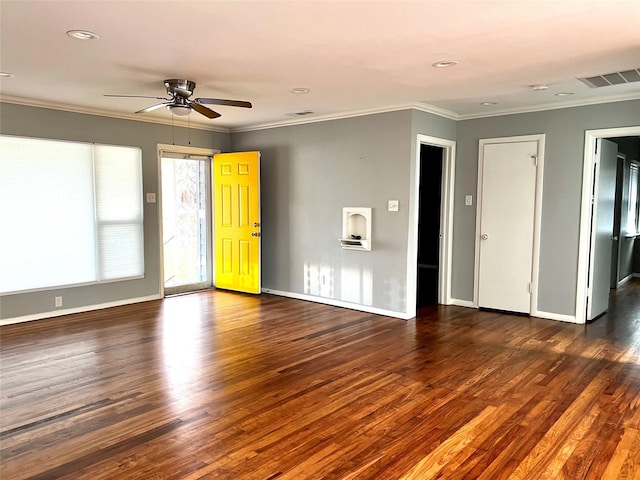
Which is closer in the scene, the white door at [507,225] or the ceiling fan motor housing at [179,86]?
the ceiling fan motor housing at [179,86]

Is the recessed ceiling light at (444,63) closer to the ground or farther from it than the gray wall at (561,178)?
farther from it

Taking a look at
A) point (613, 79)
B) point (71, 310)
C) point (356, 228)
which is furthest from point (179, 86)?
point (613, 79)

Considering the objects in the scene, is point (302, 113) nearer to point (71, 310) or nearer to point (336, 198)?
point (336, 198)

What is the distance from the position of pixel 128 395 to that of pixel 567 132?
199 inches

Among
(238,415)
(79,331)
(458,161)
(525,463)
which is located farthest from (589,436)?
(79,331)

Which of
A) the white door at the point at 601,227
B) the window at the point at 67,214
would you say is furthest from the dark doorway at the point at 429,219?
the window at the point at 67,214

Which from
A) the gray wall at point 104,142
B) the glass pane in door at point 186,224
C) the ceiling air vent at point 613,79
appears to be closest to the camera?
the ceiling air vent at point 613,79

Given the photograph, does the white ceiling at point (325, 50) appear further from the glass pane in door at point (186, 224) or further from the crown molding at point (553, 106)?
the glass pane in door at point (186, 224)

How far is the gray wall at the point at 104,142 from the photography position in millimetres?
5148

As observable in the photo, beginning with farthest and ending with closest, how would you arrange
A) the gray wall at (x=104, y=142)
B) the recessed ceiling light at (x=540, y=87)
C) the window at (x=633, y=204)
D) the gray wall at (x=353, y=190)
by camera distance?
1. the window at (x=633, y=204)
2. the gray wall at (x=353, y=190)
3. the gray wall at (x=104, y=142)
4. the recessed ceiling light at (x=540, y=87)

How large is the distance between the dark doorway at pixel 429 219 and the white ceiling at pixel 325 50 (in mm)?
2101

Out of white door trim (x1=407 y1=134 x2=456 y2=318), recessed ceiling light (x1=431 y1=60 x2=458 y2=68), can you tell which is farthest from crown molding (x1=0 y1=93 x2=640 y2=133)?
recessed ceiling light (x1=431 y1=60 x2=458 y2=68)

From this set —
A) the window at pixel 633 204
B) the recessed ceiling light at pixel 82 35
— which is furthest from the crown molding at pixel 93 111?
the window at pixel 633 204

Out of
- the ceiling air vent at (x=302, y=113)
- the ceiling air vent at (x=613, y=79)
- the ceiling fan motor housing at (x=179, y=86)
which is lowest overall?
the ceiling fan motor housing at (x=179, y=86)
